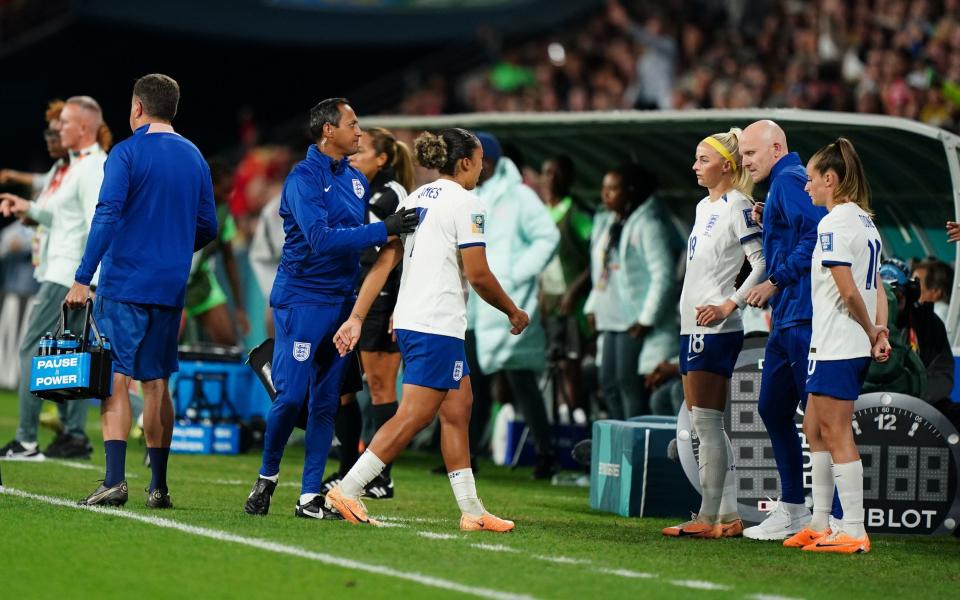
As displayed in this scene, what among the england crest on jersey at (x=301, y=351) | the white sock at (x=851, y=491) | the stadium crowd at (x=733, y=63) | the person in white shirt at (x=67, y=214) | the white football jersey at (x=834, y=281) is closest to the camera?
the white football jersey at (x=834, y=281)

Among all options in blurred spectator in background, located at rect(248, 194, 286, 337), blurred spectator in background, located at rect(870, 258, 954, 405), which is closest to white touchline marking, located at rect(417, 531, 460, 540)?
blurred spectator in background, located at rect(870, 258, 954, 405)

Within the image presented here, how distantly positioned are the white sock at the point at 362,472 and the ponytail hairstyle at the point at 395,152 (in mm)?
2447

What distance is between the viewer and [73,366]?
818cm

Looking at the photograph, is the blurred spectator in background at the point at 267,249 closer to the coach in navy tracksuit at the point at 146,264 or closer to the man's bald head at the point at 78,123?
the man's bald head at the point at 78,123

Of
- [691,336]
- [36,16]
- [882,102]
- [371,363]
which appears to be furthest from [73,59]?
[691,336]

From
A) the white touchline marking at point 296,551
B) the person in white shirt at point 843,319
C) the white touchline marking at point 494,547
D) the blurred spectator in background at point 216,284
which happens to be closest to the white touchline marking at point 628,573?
the white touchline marking at point 494,547

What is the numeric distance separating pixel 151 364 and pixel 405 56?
23.1 m

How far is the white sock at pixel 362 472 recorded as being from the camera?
8.00 m

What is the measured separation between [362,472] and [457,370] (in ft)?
2.28

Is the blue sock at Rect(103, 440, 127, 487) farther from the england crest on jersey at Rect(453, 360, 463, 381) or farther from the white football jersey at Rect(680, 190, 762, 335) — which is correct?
the white football jersey at Rect(680, 190, 762, 335)

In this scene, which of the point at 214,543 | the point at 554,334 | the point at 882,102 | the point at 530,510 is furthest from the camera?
the point at 882,102

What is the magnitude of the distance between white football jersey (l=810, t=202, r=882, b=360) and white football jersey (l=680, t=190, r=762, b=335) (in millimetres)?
586

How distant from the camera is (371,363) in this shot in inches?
400

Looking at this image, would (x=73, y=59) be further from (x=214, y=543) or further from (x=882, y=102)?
(x=214, y=543)
